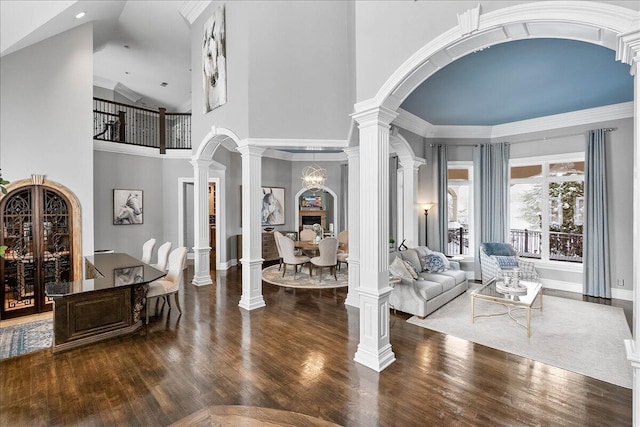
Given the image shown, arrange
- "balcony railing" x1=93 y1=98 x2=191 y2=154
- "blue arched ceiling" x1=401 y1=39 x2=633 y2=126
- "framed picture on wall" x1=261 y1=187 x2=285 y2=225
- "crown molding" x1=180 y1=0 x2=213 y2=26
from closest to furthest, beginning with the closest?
"blue arched ceiling" x1=401 y1=39 x2=633 y2=126 → "crown molding" x1=180 y1=0 x2=213 y2=26 → "balcony railing" x1=93 y1=98 x2=191 y2=154 → "framed picture on wall" x1=261 y1=187 x2=285 y2=225

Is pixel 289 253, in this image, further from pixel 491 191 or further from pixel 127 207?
pixel 491 191

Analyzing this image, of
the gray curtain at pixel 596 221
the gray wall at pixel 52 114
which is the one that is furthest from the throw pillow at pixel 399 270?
the gray wall at pixel 52 114

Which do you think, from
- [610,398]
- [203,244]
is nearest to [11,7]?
[203,244]

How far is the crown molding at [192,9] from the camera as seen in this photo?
6396mm

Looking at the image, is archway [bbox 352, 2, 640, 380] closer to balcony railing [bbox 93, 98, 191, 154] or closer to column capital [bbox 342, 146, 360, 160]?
column capital [bbox 342, 146, 360, 160]

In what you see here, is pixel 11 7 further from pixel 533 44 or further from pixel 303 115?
pixel 533 44

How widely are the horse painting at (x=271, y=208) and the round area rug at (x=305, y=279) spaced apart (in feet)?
7.08

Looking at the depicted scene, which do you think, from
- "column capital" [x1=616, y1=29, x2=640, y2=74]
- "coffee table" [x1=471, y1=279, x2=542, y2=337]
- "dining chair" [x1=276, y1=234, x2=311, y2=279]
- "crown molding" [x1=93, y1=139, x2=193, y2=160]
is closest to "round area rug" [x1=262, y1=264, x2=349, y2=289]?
"dining chair" [x1=276, y1=234, x2=311, y2=279]

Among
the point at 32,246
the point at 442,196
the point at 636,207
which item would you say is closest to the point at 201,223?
the point at 32,246

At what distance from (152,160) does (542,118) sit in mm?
9488

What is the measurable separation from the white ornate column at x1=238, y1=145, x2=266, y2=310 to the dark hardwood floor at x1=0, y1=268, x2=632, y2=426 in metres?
0.99

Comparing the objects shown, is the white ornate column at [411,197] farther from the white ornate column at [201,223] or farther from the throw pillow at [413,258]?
the white ornate column at [201,223]

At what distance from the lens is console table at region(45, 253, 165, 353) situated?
3730mm

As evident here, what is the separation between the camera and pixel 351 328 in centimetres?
443
